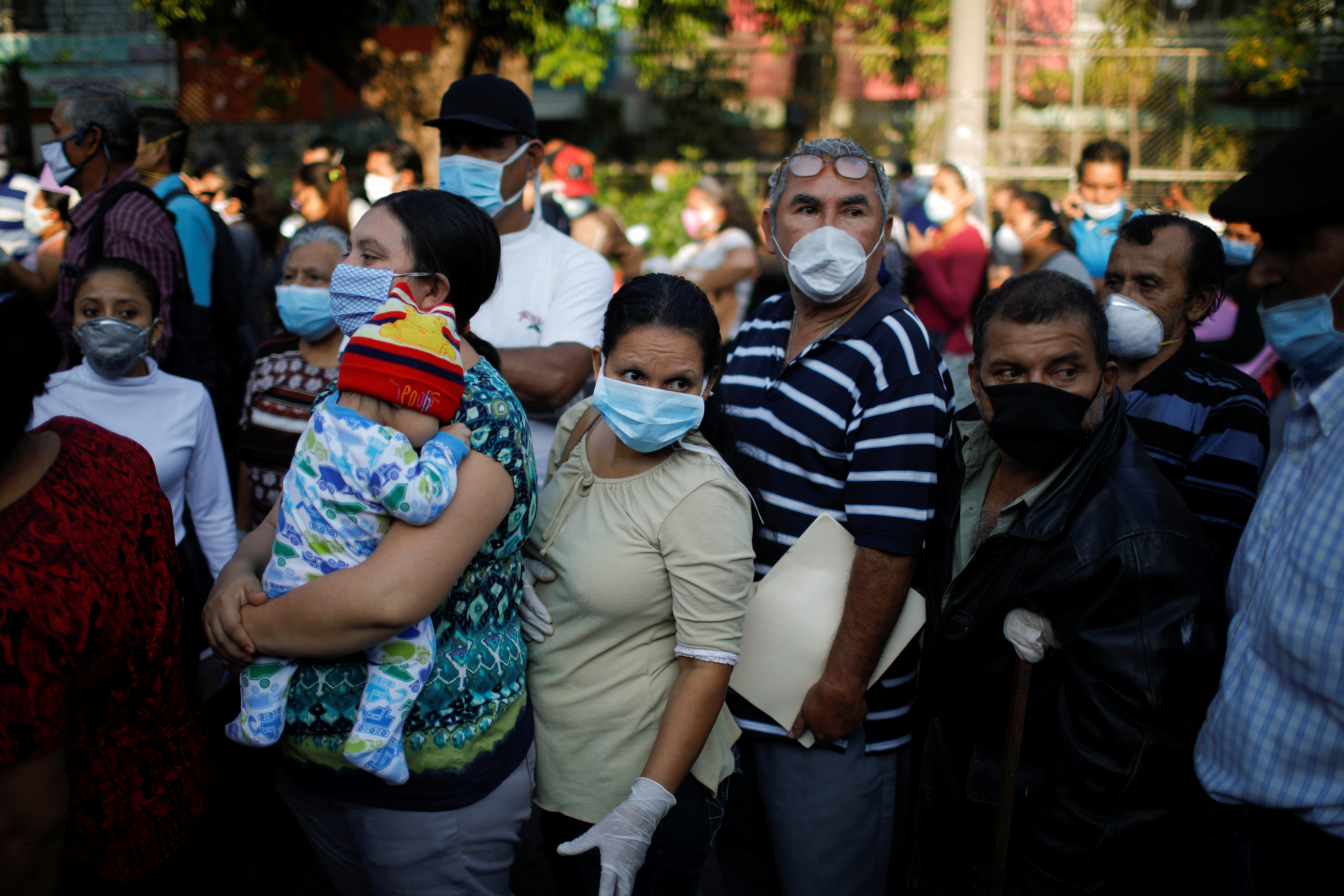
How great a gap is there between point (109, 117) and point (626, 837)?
4.11m

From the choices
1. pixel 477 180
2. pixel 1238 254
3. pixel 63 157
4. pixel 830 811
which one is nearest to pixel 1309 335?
pixel 830 811

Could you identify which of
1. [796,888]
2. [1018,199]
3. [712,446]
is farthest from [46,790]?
[1018,199]

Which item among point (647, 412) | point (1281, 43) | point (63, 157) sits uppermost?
point (1281, 43)

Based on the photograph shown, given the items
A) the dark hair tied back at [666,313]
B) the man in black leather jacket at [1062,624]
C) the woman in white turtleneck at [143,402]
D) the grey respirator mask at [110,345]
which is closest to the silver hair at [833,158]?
the man in black leather jacket at [1062,624]

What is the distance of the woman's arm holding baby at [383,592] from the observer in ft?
5.33

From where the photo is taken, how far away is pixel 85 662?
1627 millimetres

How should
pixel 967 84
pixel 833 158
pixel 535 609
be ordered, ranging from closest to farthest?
1. pixel 535 609
2. pixel 833 158
3. pixel 967 84

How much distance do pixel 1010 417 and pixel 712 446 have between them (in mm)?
689

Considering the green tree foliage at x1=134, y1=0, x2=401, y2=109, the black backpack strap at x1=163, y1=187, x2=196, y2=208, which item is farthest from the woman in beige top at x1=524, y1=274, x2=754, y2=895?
the green tree foliage at x1=134, y1=0, x2=401, y2=109

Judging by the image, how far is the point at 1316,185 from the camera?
65.3 inches

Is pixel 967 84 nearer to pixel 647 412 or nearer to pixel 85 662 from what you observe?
pixel 647 412

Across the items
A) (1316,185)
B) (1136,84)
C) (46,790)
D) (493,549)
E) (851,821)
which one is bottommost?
(851,821)

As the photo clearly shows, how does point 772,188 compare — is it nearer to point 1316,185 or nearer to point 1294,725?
point 1316,185

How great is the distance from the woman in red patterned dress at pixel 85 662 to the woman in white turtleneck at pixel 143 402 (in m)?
1.22
